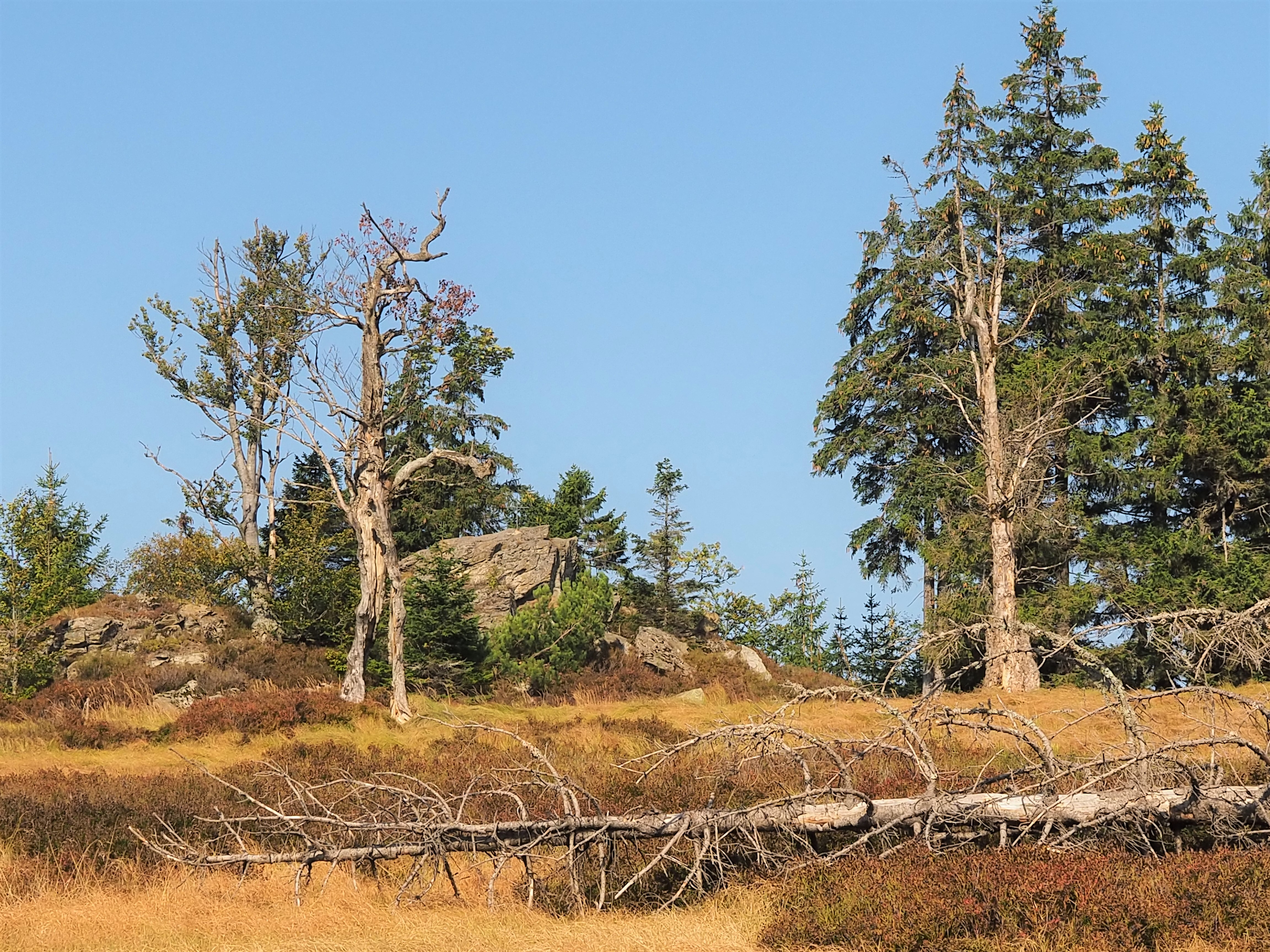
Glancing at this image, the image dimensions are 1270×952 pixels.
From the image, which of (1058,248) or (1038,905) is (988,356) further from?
(1038,905)

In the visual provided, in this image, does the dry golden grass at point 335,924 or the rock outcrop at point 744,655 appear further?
the rock outcrop at point 744,655

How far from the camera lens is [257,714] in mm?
22422

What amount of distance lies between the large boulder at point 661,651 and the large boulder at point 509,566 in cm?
274

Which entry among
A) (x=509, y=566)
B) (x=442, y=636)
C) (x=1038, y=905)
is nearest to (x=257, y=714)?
(x=442, y=636)

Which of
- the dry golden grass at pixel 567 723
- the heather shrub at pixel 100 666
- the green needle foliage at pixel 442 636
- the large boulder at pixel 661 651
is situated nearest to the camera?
the dry golden grass at pixel 567 723

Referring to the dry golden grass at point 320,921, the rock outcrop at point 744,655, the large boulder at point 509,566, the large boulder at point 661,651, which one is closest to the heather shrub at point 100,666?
the large boulder at point 509,566

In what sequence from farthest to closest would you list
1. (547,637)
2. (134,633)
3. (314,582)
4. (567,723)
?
(314,582) → (134,633) → (547,637) → (567,723)

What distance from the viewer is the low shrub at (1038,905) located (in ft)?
26.9

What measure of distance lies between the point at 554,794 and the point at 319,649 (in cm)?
1657

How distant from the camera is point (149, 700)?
24469 mm

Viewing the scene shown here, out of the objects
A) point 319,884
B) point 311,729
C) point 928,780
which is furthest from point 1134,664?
point 319,884

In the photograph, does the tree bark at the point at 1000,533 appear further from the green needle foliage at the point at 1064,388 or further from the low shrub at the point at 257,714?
the low shrub at the point at 257,714

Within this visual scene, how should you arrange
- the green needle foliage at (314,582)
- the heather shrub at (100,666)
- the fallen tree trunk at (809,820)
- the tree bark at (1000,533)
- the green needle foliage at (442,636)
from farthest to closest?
the green needle foliage at (314,582), the tree bark at (1000,533), the green needle foliage at (442,636), the heather shrub at (100,666), the fallen tree trunk at (809,820)

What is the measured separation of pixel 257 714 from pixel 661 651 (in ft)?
40.9
